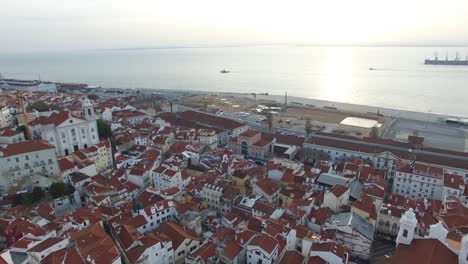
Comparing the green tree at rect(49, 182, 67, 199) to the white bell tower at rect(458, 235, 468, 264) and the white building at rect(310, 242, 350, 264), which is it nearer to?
the white building at rect(310, 242, 350, 264)

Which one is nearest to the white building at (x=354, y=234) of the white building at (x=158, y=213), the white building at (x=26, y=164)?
the white building at (x=158, y=213)

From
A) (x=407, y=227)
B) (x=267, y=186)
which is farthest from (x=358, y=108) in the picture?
(x=407, y=227)

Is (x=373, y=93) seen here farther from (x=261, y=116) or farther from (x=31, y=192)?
(x=31, y=192)

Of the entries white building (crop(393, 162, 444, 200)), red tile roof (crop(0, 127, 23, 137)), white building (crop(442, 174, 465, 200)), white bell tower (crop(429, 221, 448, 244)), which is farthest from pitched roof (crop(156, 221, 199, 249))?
white building (crop(442, 174, 465, 200))

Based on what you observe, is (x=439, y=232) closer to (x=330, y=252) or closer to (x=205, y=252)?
(x=330, y=252)

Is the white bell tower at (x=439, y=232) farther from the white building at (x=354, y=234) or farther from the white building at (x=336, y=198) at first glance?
the white building at (x=336, y=198)
